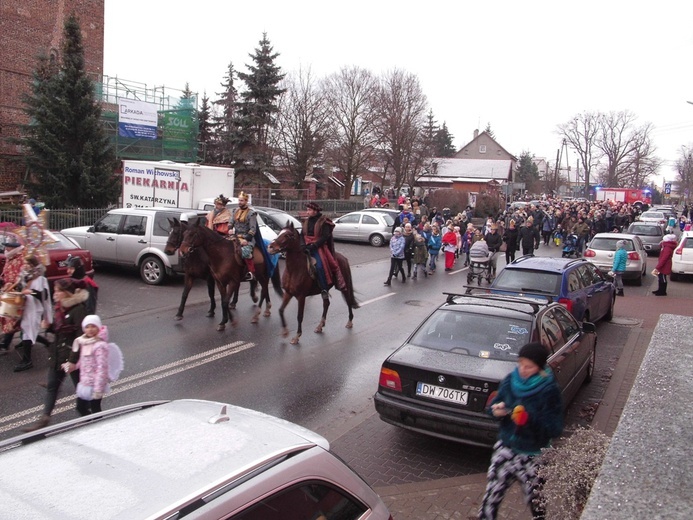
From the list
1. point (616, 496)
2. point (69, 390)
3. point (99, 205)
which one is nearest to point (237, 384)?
point (69, 390)

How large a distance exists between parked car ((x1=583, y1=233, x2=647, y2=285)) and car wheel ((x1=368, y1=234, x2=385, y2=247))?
976 cm

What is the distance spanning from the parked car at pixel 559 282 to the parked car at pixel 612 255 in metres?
7.53

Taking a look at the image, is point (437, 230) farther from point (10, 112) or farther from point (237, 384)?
point (10, 112)

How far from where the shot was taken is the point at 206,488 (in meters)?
2.56

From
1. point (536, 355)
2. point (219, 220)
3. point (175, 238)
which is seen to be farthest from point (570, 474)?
point (219, 220)

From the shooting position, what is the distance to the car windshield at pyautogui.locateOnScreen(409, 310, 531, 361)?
6.95m

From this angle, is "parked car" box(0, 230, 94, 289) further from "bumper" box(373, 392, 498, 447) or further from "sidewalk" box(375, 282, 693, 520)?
"sidewalk" box(375, 282, 693, 520)

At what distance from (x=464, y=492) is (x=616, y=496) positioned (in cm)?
262

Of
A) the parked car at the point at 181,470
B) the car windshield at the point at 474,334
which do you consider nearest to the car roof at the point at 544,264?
the car windshield at the point at 474,334

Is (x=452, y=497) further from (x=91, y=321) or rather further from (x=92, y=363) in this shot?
(x=91, y=321)

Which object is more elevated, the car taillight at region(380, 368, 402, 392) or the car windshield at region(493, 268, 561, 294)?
the car windshield at region(493, 268, 561, 294)

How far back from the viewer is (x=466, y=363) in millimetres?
6660

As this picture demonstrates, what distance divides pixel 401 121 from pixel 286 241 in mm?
39127

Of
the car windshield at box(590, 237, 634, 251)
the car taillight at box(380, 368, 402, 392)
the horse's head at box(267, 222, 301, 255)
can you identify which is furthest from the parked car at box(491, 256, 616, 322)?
the car windshield at box(590, 237, 634, 251)
